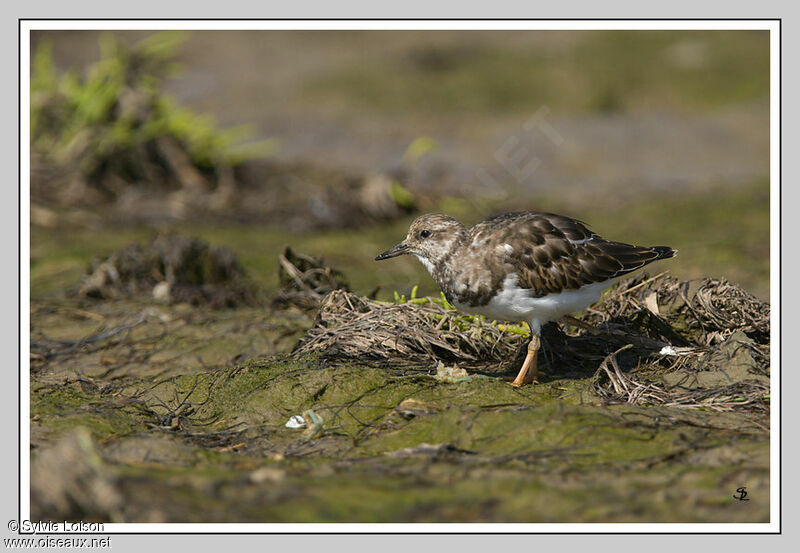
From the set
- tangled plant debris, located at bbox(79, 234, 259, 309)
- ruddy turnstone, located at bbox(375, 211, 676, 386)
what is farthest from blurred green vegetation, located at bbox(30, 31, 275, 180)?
ruddy turnstone, located at bbox(375, 211, 676, 386)

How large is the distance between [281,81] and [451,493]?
59.1 ft

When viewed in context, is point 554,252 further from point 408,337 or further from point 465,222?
point 465,222

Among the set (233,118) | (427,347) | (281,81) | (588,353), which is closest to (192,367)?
(427,347)

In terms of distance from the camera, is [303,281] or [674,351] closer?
[674,351]

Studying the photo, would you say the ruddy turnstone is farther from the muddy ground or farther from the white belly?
the muddy ground

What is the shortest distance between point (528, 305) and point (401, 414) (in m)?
1.28

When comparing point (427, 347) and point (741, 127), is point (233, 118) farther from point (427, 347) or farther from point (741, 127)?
point (427, 347)

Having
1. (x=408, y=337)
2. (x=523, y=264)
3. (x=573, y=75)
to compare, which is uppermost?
(x=573, y=75)

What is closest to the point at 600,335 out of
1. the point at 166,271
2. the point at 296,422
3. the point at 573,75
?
the point at 296,422

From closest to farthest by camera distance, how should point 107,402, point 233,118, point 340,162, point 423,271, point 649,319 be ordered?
point 107,402 < point 649,319 < point 423,271 < point 340,162 < point 233,118

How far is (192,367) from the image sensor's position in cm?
806

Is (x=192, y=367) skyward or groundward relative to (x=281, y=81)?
groundward

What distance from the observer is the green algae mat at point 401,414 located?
450 cm

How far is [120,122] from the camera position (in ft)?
50.2
